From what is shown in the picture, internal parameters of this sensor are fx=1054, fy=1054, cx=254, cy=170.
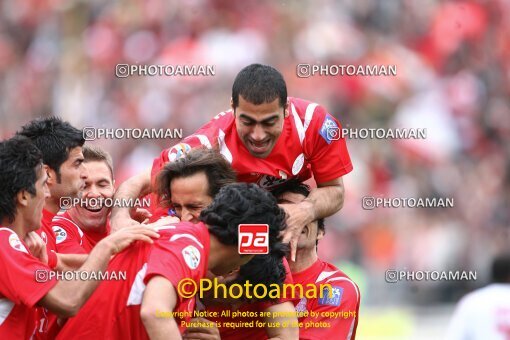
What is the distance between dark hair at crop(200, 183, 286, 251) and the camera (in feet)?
15.1

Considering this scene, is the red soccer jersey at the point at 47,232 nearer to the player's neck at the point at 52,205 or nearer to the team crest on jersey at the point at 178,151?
the player's neck at the point at 52,205

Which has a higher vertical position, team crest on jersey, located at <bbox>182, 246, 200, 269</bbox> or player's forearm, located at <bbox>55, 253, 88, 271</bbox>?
player's forearm, located at <bbox>55, 253, 88, 271</bbox>

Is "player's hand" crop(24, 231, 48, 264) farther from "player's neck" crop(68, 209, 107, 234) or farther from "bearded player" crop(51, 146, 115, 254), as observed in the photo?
"player's neck" crop(68, 209, 107, 234)

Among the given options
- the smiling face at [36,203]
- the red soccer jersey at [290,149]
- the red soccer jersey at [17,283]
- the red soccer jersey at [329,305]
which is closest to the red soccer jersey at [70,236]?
the red soccer jersey at [290,149]

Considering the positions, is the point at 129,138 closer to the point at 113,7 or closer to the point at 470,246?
the point at 113,7

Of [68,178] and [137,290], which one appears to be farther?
[68,178]

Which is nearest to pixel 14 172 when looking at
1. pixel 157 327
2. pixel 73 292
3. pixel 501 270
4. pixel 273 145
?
pixel 73 292

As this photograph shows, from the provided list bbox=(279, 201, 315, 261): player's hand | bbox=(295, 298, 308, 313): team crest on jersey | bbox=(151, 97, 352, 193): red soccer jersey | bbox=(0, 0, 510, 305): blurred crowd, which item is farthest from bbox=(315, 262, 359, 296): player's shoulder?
bbox=(0, 0, 510, 305): blurred crowd

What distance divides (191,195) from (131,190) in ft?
2.19

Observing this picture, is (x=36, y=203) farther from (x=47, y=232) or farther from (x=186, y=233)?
(x=47, y=232)

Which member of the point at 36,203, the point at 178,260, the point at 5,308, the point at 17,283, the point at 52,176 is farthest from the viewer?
the point at 52,176

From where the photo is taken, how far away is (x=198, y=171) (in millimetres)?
5266

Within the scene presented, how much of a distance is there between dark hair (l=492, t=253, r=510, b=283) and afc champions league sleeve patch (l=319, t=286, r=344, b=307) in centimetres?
84

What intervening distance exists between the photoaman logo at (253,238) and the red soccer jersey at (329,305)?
1109mm
